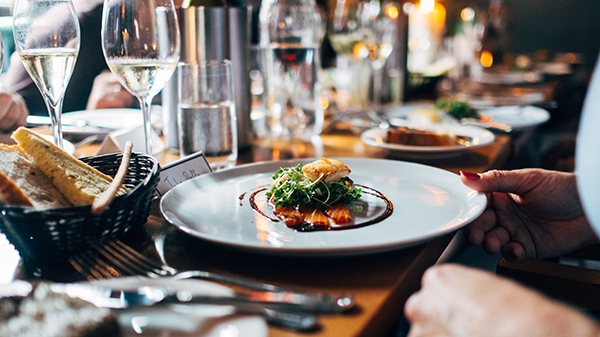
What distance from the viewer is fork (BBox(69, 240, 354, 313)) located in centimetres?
41

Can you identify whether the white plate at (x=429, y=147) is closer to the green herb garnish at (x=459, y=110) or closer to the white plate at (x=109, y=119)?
the green herb garnish at (x=459, y=110)

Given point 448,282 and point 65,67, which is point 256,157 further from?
point 448,282

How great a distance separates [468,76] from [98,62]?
7.26 ft

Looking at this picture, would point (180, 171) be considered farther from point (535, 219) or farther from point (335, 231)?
point (535, 219)

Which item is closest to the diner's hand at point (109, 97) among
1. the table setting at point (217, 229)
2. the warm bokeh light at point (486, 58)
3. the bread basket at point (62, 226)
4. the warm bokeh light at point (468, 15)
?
the table setting at point (217, 229)

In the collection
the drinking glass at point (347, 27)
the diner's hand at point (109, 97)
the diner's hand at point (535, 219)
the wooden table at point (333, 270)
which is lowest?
the diner's hand at point (535, 219)

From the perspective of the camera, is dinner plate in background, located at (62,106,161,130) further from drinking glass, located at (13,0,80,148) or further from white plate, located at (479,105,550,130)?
white plate, located at (479,105,550,130)

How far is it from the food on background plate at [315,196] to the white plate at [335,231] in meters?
0.03

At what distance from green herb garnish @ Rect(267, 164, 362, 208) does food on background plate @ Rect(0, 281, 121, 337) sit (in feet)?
1.19

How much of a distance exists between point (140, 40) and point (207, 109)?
0.80 ft

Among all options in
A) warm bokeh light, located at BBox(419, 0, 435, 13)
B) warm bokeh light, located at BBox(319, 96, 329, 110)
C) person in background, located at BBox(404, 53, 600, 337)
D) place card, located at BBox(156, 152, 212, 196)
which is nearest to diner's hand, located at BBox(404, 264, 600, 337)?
person in background, located at BBox(404, 53, 600, 337)

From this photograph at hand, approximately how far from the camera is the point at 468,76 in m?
2.98

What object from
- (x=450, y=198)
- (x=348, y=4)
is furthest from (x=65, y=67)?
(x=348, y=4)

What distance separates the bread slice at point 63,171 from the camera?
0.55 metres
